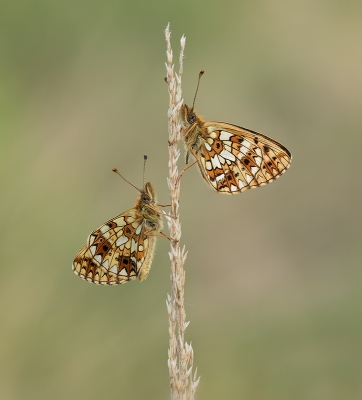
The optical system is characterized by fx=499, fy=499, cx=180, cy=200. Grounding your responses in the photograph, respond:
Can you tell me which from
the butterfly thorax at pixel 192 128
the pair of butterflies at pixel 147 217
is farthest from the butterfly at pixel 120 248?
the butterfly thorax at pixel 192 128

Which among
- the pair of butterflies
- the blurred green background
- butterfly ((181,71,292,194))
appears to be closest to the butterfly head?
the pair of butterflies

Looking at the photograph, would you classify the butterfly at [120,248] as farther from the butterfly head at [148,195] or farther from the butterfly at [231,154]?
the butterfly at [231,154]

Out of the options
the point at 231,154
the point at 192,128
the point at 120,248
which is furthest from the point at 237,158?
the point at 120,248

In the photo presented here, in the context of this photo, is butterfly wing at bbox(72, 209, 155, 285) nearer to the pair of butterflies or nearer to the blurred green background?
the pair of butterflies

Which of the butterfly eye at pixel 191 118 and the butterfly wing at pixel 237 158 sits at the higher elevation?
the butterfly eye at pixel 191 118

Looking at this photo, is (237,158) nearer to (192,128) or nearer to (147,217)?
(192,128)

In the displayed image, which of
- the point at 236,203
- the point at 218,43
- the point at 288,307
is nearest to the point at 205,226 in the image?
the point at 236,203
